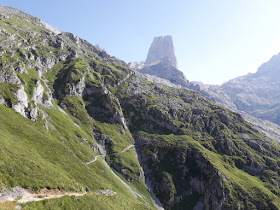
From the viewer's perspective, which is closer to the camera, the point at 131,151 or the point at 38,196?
the point at 38,196

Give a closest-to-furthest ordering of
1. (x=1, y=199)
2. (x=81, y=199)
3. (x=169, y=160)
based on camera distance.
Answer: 1. (x=1, y=199)
2. (x=81, y=199)
3. (x=169, y=160)

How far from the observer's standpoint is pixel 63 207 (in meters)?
41.2

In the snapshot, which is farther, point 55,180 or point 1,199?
point 55,180

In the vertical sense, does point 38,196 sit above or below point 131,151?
above

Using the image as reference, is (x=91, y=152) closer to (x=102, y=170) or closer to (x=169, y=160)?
(x=102, y=170)

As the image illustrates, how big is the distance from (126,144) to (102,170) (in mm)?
50580

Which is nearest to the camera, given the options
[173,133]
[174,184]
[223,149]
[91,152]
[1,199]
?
[1,199]

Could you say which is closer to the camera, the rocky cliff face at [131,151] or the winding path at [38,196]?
the winding path at [38,196]

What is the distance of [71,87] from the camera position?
188 meters

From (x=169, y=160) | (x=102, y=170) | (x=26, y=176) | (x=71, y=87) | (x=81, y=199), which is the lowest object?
(x=169, y=160)

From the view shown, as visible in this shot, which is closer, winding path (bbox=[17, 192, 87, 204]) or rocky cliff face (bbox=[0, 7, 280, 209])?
winding path (bbox=[17, 192, 87, 204])

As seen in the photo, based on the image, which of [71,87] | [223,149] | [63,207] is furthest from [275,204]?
[71,87]

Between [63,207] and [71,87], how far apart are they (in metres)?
161

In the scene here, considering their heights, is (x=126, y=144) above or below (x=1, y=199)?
below
